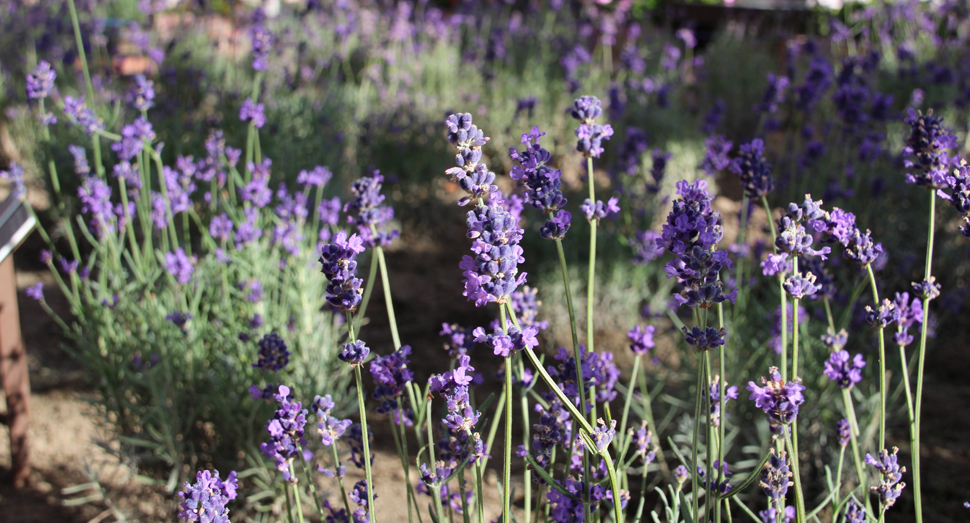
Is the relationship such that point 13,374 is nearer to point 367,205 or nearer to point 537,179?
point 367,205

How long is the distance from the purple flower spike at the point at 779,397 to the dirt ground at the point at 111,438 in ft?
4.29

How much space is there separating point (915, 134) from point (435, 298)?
269 centimetres

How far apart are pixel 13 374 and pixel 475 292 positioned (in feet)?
6.67

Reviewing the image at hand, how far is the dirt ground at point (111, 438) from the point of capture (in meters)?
2.24

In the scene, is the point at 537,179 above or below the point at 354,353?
above

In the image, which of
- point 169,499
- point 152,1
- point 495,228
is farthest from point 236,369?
point 152,1

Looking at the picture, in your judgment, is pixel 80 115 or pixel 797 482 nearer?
pixel 797 482

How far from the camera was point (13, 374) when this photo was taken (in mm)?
2248

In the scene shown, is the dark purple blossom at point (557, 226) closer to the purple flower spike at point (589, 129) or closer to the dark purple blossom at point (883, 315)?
the purple flower spike at point (589, 129)

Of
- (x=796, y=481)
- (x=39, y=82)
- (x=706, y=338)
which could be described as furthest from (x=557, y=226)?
(x=39, y=82)

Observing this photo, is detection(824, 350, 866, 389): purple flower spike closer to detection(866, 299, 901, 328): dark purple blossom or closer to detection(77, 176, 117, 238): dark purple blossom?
detection(866, 299, 901, 328): dark purple blossom

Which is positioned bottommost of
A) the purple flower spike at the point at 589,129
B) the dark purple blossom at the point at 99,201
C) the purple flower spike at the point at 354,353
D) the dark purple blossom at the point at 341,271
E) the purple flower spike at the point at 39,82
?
the purple flower spike at the point at 354,353

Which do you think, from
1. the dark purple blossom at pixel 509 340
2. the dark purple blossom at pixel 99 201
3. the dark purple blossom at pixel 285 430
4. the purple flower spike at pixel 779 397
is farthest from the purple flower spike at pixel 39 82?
the purple flower spike at pixel 779 397

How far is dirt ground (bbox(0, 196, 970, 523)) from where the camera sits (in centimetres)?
224
